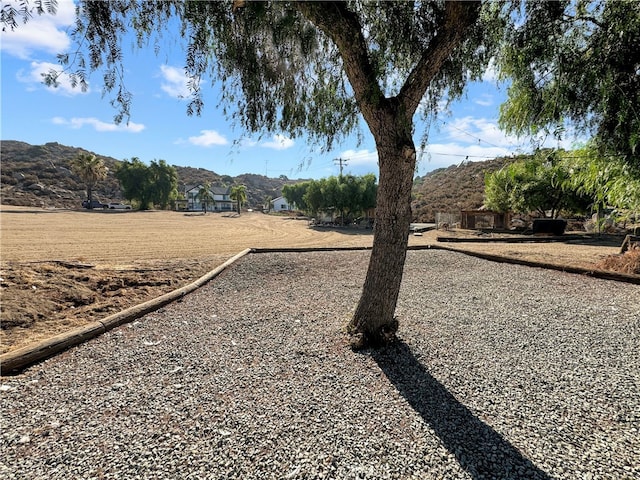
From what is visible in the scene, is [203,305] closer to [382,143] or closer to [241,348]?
[241,348]

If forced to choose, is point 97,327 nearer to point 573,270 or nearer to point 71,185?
point 573,270

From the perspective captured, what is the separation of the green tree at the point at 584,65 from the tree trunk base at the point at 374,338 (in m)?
3.51

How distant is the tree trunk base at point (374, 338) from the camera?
346 centimetres

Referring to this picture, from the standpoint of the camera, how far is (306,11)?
2.96m

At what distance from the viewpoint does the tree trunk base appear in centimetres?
346

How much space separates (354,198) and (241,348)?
33.9 metres

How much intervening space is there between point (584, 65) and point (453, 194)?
4838 centimetres

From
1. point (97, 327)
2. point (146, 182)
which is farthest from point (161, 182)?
point (97, 327)

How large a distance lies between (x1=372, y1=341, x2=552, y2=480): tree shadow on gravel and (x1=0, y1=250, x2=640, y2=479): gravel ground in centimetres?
1

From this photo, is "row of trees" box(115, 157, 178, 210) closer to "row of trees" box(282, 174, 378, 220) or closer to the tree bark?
"row of trees" box(282, 174, 378, 220)

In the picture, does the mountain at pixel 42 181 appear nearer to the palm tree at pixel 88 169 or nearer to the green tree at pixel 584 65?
the palm tree at pixel 88 169

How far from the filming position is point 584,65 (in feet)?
13.4

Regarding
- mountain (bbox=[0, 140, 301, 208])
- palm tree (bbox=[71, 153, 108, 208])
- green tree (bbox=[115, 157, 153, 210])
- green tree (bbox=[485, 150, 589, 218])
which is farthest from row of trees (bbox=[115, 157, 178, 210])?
green tree (bbox=[485, 150, 589, 218])

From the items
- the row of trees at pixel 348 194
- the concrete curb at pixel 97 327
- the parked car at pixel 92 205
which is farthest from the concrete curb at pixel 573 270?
the parked car at pixel 92 205
